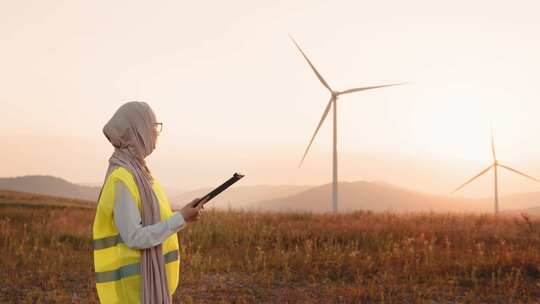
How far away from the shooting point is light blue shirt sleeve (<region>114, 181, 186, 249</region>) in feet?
9.90

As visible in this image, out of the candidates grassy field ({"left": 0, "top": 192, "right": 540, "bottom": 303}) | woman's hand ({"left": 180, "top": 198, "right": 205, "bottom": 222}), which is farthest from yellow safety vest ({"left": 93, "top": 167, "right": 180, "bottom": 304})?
grassy field ({"left": 0, "top": 192, "right": 540, "bottom": 303})

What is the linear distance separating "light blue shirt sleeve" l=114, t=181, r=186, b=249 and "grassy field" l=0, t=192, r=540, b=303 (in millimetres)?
4043

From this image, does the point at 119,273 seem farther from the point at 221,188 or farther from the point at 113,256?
the point at 221,188

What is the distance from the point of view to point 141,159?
3.27 metres

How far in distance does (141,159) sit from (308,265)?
6.14 m

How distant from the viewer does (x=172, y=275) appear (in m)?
3.43

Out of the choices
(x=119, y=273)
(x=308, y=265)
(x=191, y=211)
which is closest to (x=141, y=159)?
(x=191, y=211)

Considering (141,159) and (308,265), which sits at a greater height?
(141,159)

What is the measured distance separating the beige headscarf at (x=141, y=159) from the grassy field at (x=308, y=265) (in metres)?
3.82

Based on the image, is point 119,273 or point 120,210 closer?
point 120,210

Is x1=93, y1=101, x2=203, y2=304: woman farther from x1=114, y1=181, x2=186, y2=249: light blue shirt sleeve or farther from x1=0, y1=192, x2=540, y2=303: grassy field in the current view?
x1=0, y1=192, x2=540, y2=303: grassy field

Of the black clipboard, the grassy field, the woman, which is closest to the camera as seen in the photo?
the black clipboard

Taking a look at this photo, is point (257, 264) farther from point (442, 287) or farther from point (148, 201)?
point (148, 201)

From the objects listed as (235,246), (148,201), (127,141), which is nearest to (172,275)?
(148,201)
